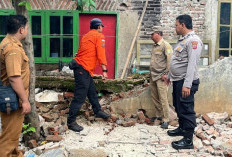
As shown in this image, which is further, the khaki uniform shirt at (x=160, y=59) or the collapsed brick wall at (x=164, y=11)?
the collapsed brick wall at (x=164, y=11)

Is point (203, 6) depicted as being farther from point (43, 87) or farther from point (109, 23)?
point (43, 87)

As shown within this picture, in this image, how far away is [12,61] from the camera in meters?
3.00

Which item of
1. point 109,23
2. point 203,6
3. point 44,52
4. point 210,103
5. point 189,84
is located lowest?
point 210,103

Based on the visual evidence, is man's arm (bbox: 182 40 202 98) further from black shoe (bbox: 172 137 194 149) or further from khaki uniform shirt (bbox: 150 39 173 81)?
khaki uniform shirt (bbox: 150 39 173 81)

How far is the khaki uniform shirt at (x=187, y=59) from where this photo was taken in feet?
12.6

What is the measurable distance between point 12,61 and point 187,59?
2285mm

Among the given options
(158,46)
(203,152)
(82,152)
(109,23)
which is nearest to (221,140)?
(203,152)

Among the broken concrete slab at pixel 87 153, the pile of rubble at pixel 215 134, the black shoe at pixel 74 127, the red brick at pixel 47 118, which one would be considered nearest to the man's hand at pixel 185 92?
the pile of rubble at pixel 215 134

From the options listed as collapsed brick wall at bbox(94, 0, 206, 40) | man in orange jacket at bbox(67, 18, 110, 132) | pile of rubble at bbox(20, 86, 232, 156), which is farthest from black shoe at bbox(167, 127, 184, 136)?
collapsed brick wall at bbox(94, 0, 206, 40)

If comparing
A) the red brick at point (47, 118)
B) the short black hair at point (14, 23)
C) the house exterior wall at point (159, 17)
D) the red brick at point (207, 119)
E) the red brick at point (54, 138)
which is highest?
the house exterior wall at point (159, 17)

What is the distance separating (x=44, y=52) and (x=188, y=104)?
478 centimetres

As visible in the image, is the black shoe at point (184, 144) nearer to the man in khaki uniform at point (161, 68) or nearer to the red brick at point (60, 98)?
the man in khaki uniform at point (161, 68)

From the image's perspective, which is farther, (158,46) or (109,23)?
(109,23)

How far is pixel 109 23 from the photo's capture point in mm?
7781
